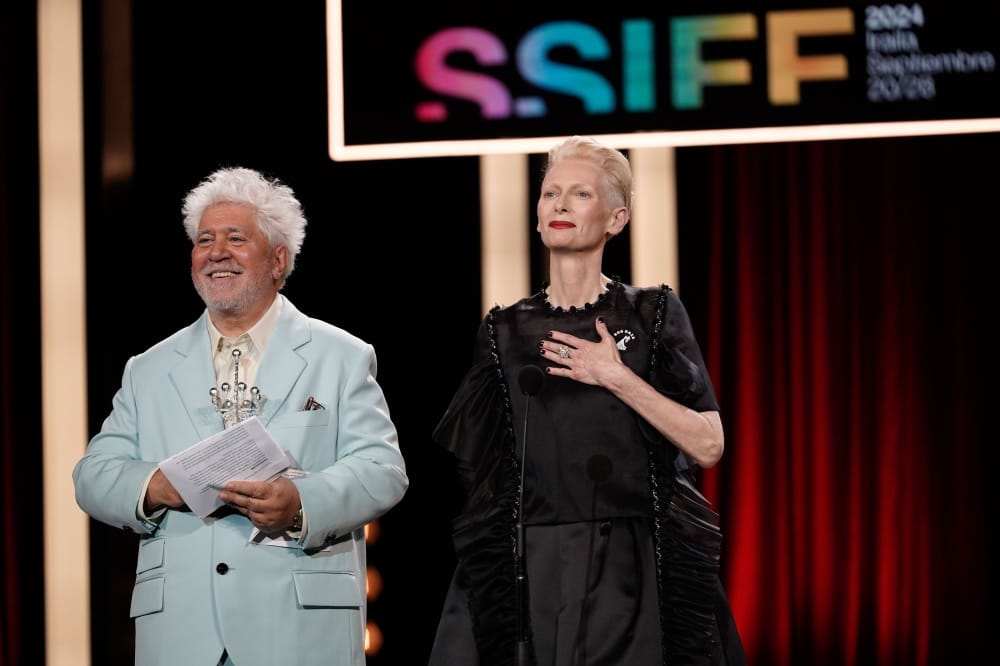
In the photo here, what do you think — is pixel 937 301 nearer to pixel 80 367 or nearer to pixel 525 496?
pixel 525 496

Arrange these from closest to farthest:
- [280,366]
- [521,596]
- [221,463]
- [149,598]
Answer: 1. [521,596]
2. [221,463]
3. [149,598]
4. [280,366]

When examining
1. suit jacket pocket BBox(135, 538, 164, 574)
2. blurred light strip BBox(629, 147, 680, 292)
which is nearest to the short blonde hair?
suit jacket pocket BBox(135, 538, 164, 574)

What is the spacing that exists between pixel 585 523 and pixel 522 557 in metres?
0.20

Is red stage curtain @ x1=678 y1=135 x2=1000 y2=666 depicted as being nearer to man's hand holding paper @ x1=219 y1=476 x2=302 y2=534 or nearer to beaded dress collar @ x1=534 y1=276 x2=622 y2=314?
beaded dress collar @ x1=534 y1=276 x2=622 y2=314

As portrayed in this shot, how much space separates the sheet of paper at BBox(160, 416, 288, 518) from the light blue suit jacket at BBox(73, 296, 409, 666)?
9 centimetres

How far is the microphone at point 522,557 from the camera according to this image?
6.69ft

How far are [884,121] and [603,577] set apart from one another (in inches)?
86.2

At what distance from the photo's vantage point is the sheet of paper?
7.32ft

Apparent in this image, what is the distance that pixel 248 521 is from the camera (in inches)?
94.7

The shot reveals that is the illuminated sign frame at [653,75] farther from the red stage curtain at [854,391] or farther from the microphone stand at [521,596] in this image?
the microphone stand at [521,596]

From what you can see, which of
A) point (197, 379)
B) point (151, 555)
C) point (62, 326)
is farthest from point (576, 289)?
point (62, 326)

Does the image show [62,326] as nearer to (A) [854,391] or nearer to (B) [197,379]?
(B) [197,379]

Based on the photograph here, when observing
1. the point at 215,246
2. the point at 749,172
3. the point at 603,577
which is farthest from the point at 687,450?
the point at 749,172

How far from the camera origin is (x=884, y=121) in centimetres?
383
